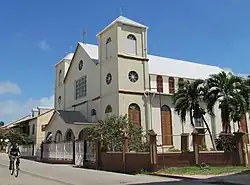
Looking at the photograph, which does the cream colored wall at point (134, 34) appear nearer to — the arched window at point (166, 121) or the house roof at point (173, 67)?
the house roof at point (173, 67)

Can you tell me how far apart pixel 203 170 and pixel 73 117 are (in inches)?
724

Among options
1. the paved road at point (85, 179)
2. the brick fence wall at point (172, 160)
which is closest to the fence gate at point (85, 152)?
the brick fence wall at point (172, 160)

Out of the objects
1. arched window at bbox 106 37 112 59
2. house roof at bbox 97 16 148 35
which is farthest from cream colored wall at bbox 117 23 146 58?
arched window at bbox 106 37 112 59

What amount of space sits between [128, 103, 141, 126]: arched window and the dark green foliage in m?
8.87

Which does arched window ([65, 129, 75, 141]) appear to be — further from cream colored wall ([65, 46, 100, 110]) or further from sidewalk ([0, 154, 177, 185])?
sidewalk ([0, 154, 177, 185])

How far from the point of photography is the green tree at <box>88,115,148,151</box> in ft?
75.9

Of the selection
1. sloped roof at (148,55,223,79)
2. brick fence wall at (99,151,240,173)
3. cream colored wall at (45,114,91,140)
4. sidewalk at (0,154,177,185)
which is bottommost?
sidewalk at (0,154,177,185)

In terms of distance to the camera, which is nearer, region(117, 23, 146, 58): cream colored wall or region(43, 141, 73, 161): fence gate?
region(43, 141, 73, 161): fence gate

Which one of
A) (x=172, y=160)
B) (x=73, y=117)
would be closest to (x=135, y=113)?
(x=73, y=117)

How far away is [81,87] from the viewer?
1471 inches

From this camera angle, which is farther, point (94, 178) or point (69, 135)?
point (69, 135)

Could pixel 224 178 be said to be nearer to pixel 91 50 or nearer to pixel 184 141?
pixel 184 141

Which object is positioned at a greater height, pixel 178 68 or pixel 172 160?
pixel 178 68

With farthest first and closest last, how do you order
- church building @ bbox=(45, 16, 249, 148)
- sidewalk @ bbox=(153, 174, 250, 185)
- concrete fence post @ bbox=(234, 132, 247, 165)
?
church building @ bbox=(45, 16, 249, 148)
concrete fence post @ bbox=(234, 132, 247, 165)
sidewalk @ bbox=(153, 174, 250, 185)
